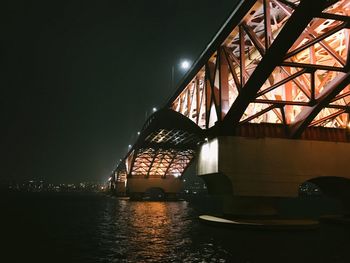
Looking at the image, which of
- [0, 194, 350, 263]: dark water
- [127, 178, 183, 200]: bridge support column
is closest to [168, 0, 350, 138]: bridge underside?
[0, 194, 350, 263]: dark water

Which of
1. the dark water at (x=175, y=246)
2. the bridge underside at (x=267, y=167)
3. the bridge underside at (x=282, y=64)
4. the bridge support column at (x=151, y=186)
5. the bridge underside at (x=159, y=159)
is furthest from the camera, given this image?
the bridge support column at (x=151, y=186)

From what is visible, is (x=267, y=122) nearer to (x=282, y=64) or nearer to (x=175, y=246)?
(x=282, y=64)

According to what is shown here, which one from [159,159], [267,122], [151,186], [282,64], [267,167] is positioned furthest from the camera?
[151,186]

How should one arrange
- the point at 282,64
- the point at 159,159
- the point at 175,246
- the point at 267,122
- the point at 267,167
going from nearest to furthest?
the point at 175,246, the point at 282,64, the point at 267,167, the point at 267,122, the point at 159,159

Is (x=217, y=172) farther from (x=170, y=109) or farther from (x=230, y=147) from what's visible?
(x=170, y=109)

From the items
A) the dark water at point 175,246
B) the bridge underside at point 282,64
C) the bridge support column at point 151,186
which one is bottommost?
the dark water at point 175,246

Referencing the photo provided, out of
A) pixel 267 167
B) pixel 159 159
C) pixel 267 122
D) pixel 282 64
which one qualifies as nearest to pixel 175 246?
pixel 267 167

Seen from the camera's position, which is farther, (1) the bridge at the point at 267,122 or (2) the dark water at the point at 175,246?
(1) the bridge at the point at 267,122

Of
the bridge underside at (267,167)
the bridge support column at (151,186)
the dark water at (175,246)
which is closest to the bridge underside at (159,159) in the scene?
the bridge support column at (151,186)

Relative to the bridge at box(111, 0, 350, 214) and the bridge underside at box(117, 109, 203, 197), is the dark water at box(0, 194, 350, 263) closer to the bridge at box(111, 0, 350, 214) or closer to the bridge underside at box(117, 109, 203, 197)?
the bridge at box(111, 0, 350, 214)

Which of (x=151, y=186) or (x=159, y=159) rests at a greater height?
(x=159, y=159)

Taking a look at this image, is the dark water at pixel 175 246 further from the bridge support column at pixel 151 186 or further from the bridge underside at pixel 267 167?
the bridge support column at pixel 151 186

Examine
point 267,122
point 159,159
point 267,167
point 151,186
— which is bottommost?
point 151,186

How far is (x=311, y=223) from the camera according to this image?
25.7m
